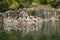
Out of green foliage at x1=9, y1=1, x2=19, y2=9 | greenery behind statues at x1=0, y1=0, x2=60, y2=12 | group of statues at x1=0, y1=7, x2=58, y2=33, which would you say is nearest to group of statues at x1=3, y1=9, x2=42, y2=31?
group of statues at x1=0, y1=7, x2=58, y2=33

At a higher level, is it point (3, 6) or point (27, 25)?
point (3, 6)

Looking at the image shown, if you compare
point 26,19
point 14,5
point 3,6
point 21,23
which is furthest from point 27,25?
point 14,5

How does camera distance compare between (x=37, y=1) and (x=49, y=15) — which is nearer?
(x=49, y=15)

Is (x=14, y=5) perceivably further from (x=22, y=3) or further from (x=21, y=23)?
(x=21, y=23)

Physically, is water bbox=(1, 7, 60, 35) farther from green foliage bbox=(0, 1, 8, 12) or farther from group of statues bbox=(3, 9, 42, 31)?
green foliage bbox=(0, 1, 8, 12)

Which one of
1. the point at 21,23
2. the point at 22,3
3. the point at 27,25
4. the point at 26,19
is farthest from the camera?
the point at 22,3

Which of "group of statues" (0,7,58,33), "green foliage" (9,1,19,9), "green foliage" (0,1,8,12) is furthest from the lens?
"green foliage" (9,1,19,9)

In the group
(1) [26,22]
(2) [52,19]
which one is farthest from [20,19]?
(2) [52,19]

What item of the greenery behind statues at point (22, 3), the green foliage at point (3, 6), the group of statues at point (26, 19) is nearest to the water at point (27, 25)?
the group of statues at point (26, 19)

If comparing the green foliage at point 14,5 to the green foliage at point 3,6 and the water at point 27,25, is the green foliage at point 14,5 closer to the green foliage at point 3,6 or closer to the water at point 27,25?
the green foliage at point 3,6

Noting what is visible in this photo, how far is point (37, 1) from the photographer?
6662cm

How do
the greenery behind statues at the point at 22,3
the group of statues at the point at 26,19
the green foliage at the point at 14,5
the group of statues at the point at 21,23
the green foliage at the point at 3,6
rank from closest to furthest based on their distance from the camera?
the group of statues at the point at 21,23, the group of statues at the point at 26,19, the green foliage at the point at 3,6, the greenery behind statues at the point at 22,3, the green foliage at the point at 14,5

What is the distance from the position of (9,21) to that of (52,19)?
41.9 ft

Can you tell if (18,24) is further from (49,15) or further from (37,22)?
(49,15)
